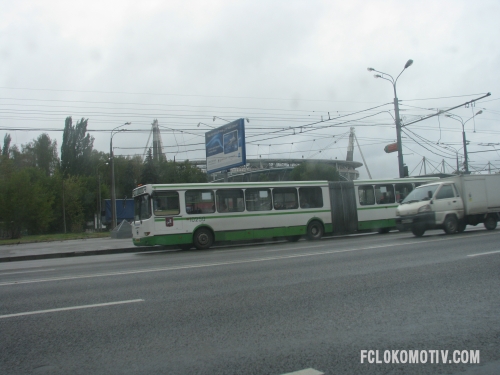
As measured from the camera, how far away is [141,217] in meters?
18.6

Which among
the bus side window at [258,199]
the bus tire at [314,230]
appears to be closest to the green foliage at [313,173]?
the bus tire at [314,230]

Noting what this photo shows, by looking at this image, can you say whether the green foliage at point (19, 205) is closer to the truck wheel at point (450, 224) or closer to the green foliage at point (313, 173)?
the green foliage at point (313, 173)

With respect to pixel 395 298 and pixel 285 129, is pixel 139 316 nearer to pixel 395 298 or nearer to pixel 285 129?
pixel 395 298

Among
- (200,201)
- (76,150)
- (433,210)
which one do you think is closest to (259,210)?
(200,201)

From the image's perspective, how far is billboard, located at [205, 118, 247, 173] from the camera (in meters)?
29.7

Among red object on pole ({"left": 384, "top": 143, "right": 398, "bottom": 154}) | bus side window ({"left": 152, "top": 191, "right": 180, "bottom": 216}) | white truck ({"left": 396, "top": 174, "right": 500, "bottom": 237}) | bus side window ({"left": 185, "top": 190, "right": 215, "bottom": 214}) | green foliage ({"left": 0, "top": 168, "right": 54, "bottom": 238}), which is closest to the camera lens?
white truck ({"left": 396, "top": 174, "right": 500, "bottom": 237})

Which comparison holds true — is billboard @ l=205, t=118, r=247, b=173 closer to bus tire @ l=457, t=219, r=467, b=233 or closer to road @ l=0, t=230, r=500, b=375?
bus tire @ l=457, t=219, r=467, b=233

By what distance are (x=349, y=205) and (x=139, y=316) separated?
17.1 metres

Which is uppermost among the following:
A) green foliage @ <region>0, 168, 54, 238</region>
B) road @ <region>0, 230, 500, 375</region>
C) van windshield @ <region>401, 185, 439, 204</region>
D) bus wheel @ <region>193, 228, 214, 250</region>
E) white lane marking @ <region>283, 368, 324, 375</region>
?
green foliage @ <region>0, 168, 54, 238</region>

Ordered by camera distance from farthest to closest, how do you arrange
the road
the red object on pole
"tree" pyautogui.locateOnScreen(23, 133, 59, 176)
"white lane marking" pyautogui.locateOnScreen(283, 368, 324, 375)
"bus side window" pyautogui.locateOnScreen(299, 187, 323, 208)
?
"tree" pyautogui.locateOnScreen(23, 133, 59, 176) < the red object on pole < "bus side window" pyautogui.locateOnScreen(299, 187, 323, 208) < the road < "white lane marking" pyautogui.locateOnScreen(283, 368, 324, 375)

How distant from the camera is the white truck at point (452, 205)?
56.9 ft

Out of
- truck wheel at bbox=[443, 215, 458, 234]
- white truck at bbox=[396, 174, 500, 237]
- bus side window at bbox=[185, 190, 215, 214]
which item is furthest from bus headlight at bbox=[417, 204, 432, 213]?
bus side window at bbox=[185, 190, 215, 214]

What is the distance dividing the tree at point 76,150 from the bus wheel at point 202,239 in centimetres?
5052

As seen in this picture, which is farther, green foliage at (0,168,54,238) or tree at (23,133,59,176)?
tree at (23,133,59,176)
